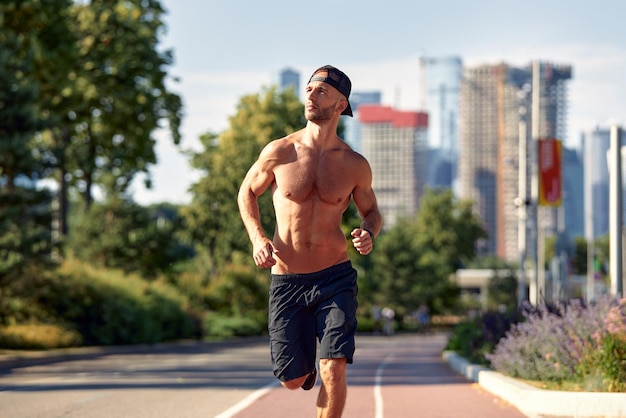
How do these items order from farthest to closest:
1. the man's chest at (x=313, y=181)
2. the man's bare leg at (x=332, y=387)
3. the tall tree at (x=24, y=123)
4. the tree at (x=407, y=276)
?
the tree at (x=407, y=276) → the tall tree at (x=24, y=123) → the man's chest at (x=313, y=181) → the man's bare leg at (x=332, y=387)

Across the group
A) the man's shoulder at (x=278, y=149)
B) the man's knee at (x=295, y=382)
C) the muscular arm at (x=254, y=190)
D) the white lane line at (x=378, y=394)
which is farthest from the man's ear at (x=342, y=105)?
the white lane line at (x=378, y=394)

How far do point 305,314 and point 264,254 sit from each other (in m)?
0.57

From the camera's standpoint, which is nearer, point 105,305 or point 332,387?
point 332,387

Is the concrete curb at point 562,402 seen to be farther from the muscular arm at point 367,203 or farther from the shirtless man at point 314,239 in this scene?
the shirtless man at point 314,239

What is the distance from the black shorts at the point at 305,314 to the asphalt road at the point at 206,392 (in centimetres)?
512

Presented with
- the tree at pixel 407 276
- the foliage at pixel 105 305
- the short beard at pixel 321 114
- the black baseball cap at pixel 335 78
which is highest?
the black baseball cap at pixel 335 78

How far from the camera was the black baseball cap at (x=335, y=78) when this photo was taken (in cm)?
787

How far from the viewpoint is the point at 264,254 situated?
7.44 m

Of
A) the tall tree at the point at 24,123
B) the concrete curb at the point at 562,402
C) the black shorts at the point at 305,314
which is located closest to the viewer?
the black shorts at the point at 305,314

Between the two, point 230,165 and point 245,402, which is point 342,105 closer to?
point 245,402

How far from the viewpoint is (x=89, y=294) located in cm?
3538

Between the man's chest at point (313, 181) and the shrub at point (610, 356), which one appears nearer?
the man's chest at point (313, 181)

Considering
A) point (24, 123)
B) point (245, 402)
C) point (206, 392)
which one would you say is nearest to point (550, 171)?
point (24, 123)

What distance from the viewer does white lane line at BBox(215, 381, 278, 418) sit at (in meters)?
12.9
